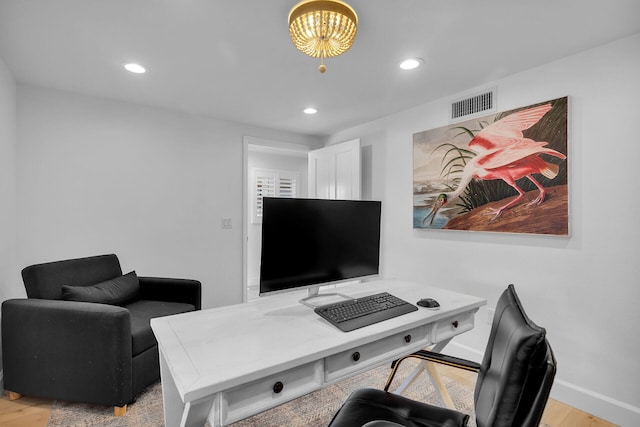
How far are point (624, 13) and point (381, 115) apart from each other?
79.1 inches

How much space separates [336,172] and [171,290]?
222 centimetres

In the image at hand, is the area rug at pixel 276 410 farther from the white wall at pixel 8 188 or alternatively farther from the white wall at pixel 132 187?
the white wall at pixel 132 187

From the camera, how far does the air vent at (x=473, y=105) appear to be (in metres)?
2.58

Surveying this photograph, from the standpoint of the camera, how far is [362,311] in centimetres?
148

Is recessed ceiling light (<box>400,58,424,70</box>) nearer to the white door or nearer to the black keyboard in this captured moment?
the white door

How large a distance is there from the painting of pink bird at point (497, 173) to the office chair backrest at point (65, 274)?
2.78 meters

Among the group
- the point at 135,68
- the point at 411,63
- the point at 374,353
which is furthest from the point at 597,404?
the point at 135,68

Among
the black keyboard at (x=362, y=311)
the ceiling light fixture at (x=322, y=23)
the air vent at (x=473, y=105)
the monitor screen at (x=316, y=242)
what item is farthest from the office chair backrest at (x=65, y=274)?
the air vent at (x=473, y=105)

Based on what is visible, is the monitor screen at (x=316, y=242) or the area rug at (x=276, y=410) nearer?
the monitor screen at (x=316, y=242)

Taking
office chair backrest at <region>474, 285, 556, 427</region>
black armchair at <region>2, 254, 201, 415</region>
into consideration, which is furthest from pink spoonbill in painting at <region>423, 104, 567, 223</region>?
black armchair at <region>2, 254, 201, 415</region>

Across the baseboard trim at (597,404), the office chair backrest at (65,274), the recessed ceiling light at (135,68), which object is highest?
the recessed ceiling light at (135,68)

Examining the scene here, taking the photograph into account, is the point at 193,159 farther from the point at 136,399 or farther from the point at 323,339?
the point at 323,339

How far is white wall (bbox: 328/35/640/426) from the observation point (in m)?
1.91

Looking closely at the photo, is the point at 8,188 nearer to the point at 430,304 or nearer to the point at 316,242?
the point at 316,242
